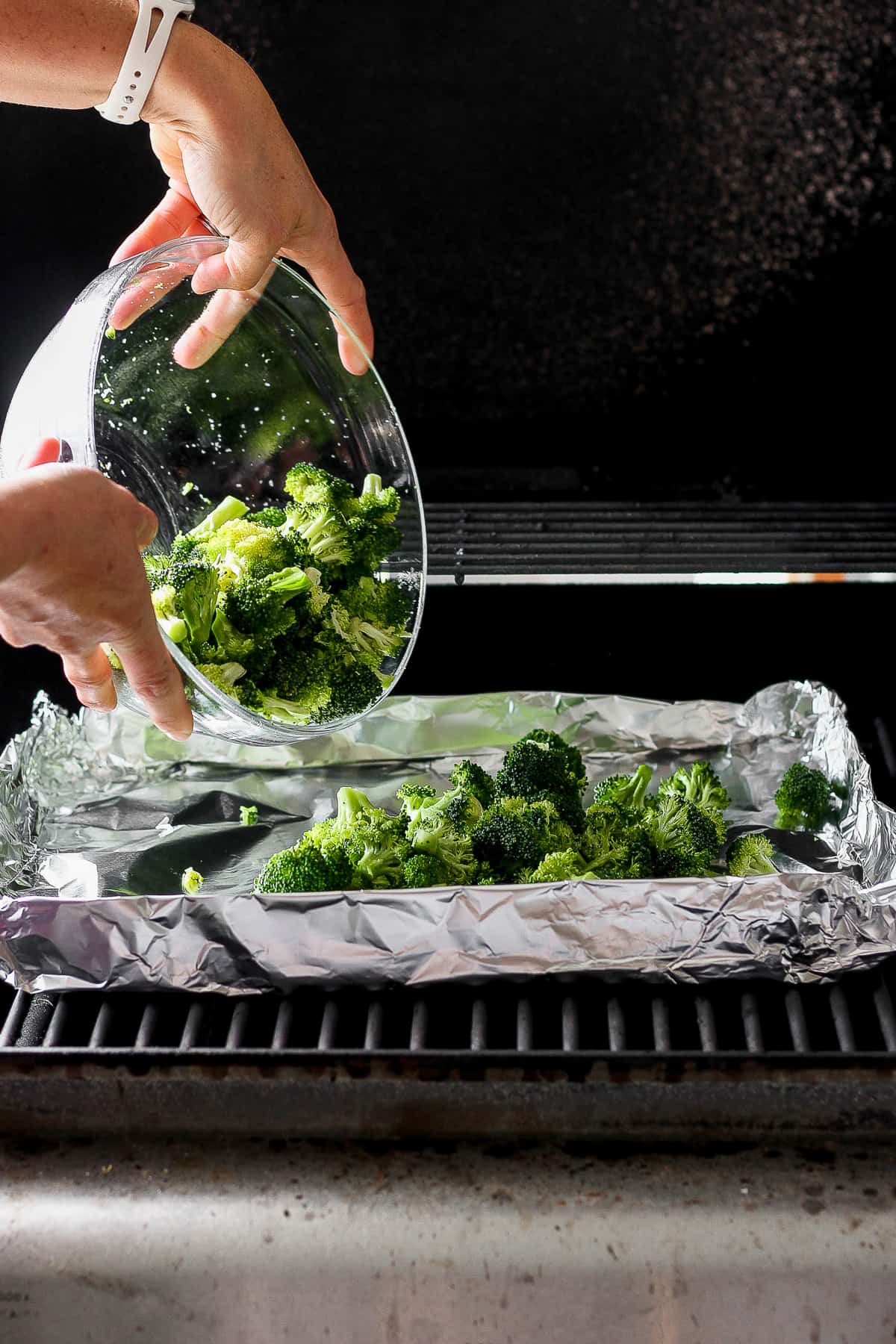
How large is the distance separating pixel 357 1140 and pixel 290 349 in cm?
101

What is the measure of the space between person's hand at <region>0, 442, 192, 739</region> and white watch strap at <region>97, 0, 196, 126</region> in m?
0.42

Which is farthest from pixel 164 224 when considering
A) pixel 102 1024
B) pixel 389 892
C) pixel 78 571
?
pixel 102 1024

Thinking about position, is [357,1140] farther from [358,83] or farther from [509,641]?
[358,83]

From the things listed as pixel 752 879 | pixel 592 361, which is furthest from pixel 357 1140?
pixel 592 361

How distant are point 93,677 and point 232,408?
523 millimetres

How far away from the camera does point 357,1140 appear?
129cm

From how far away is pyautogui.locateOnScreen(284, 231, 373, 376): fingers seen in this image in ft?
5.07

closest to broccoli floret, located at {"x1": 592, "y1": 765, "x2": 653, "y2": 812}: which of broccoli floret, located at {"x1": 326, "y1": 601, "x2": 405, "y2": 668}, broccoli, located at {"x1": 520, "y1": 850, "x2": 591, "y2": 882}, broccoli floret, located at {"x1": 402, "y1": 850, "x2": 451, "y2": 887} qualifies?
broccoli, located at {"x1": 520, "y1": 850, "x2": 591, "y2": 882}

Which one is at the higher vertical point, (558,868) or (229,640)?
(229,640)

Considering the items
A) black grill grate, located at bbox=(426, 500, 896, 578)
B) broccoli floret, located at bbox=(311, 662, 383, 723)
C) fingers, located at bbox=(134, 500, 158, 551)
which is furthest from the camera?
black grill grate, located at bbox=(426, 500, 896, 578)

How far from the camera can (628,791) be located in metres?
1.68

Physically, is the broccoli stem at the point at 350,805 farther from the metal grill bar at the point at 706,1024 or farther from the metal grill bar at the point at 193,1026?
the metal grill bar at the point at 706,1024

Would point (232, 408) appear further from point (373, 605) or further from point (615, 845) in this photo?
point (615, 845)

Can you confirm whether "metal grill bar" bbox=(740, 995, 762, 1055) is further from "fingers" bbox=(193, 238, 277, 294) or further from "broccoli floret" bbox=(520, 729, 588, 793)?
"fingers" bbox=(193, 238, 277, 294)
